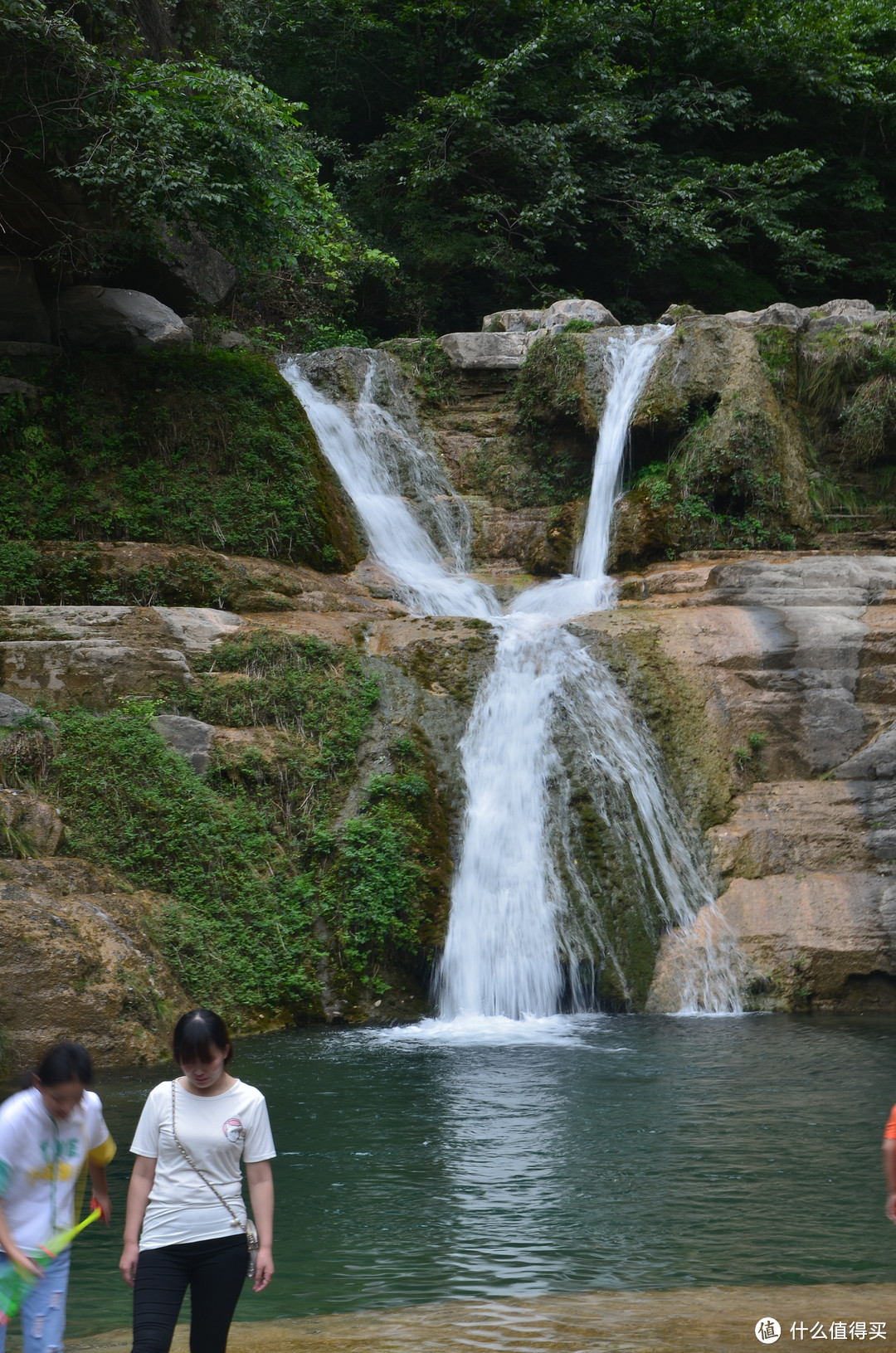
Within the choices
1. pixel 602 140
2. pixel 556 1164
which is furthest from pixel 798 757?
pixel 602 140

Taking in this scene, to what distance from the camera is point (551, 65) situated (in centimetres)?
2428

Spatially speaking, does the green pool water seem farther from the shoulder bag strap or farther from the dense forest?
the dense forest

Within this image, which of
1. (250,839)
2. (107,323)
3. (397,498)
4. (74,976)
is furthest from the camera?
(397,498)

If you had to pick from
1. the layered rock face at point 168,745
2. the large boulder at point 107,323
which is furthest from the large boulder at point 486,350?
the layered rock face at point 168,745

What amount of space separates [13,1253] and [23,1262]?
0.04 m

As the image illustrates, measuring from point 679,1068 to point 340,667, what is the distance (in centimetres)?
593

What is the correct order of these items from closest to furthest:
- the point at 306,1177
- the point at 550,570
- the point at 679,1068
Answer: the point at 306,1177 < the point at 679,1068 < the point at 550,570

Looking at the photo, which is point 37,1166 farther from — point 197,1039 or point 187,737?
point 187,737

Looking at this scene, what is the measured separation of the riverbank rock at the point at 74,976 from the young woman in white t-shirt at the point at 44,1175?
5.37 meters

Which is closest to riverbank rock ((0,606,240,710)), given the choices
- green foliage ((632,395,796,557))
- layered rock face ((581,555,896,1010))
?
layered rock face ((581,555,896,1010))

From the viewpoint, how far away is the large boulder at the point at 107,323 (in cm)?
1602

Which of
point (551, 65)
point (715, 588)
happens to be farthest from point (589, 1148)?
point (551, 65)

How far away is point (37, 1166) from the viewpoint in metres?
3.53

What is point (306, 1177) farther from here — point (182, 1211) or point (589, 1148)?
point (182, 1211)
